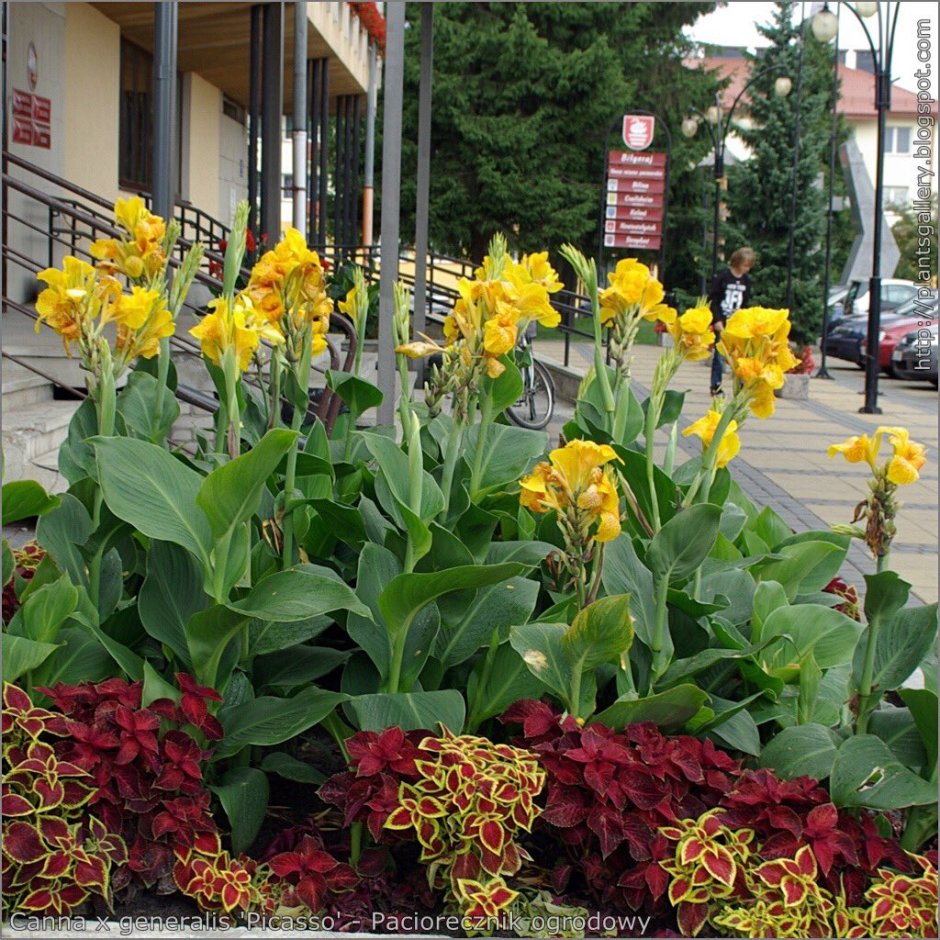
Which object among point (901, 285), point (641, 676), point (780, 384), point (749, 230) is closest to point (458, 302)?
point (780, 384)

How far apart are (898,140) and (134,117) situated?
52.2m

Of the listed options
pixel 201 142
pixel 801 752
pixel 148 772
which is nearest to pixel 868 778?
pixel 801 752

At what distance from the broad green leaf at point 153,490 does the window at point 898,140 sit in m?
59.4

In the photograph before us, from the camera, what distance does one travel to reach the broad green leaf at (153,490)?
2297 millimetres

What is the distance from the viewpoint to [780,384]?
8.08 ft

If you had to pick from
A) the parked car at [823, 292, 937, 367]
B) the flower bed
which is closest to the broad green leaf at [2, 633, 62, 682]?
the flower bed

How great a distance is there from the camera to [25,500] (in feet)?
9.46

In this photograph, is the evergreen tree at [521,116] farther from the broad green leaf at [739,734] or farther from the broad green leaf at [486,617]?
the broad green leaf at [739,734]

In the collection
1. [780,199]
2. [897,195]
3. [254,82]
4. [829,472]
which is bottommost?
[829,472]

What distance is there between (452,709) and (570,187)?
31965 millimetres

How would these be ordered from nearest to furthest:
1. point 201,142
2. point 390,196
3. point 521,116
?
1. point 390,196
2. point 201,142
3. point 521,116

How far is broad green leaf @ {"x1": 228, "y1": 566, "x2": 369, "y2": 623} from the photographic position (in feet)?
7.25

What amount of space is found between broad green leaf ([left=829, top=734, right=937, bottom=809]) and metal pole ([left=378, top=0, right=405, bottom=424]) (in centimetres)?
239

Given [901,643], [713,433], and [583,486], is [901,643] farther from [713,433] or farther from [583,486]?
[583,486]
